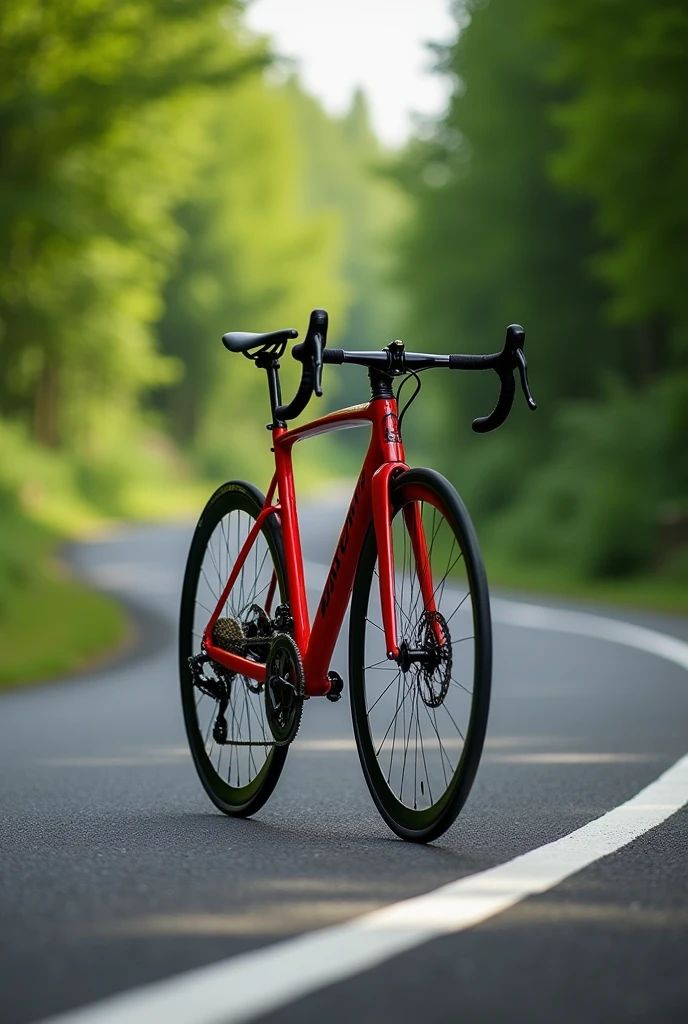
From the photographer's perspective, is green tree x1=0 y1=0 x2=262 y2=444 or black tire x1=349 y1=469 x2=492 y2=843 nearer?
black tire x1=349 y1=469 x2=492 y2=843

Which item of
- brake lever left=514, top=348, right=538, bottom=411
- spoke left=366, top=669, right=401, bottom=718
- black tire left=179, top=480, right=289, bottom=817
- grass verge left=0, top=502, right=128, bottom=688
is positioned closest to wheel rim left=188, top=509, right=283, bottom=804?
black tire left=179, top=480, right=289, bottom=817

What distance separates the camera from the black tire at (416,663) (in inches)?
163

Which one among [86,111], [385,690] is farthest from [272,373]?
[86,111]

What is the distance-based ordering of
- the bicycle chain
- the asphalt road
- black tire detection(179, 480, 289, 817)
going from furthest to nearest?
1. black tire detection(179, 480, 289, 817)
2. the bicycle chain
3. the asphalt road

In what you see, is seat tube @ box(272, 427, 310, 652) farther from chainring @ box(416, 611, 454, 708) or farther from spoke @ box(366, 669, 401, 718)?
chainring @ box(416, 611, 454, 708)

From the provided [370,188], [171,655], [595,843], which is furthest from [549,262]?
[370,188]

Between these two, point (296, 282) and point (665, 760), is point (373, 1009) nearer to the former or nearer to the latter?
point (665, 760)

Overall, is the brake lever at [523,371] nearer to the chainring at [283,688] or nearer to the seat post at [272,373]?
the seat post at [272,373]

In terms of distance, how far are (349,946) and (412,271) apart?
103 ft

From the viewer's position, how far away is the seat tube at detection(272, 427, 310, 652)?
4941 mm

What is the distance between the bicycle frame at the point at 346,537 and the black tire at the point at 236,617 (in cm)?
7

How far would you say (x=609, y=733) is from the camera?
7.66 m

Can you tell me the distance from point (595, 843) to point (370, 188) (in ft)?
384

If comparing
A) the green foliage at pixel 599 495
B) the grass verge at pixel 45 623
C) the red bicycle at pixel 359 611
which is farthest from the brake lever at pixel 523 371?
the green foliage at pixel 599 495
